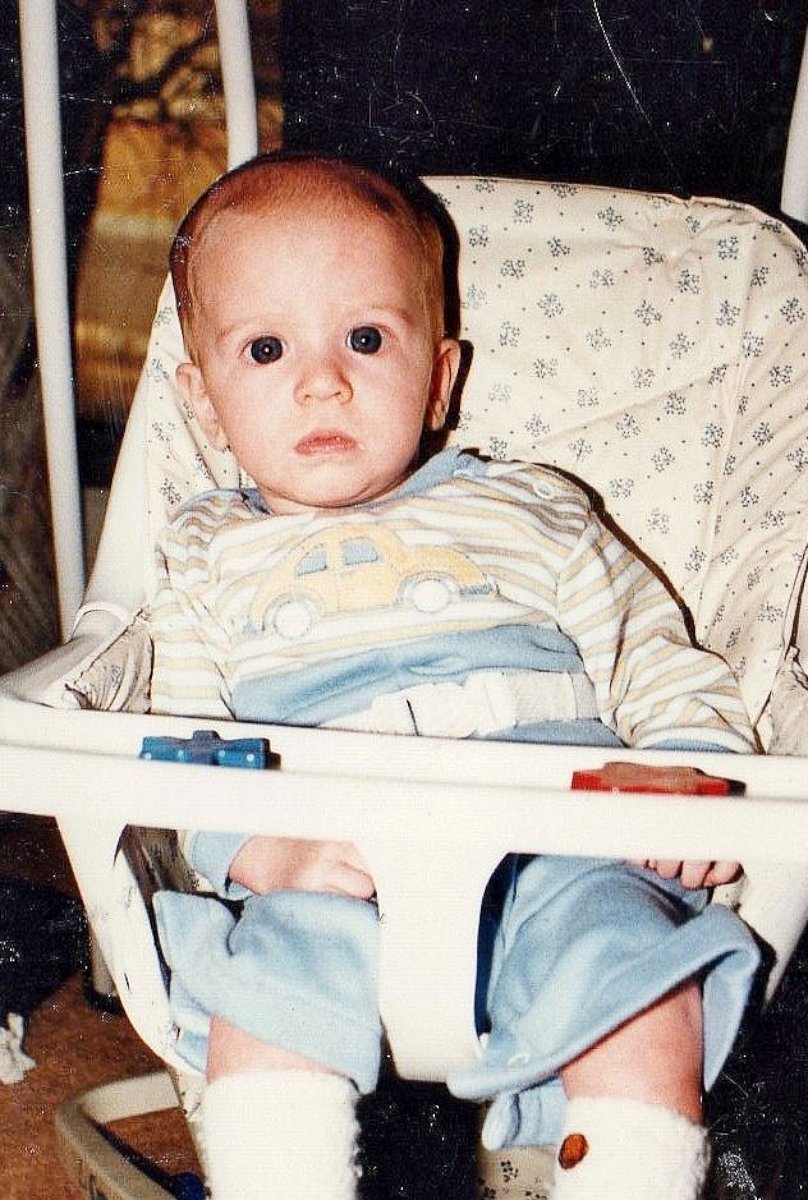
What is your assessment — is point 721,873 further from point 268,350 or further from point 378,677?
point 268,350

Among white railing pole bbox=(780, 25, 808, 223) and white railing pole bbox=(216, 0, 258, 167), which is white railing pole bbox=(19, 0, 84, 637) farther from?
white railing pole bbox=(780, 25, 808, 223)

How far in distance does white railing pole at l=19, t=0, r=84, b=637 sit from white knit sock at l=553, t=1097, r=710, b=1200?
518 mm

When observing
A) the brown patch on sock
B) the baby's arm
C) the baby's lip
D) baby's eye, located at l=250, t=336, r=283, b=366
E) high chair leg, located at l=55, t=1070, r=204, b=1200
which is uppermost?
baby's eye, located at l=250, t=336, r=283, b=366

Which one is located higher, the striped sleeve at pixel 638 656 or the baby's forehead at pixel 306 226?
the baby's forehead at pixel 306 226

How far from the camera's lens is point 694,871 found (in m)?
0.62

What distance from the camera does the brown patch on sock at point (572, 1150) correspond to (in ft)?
1.71

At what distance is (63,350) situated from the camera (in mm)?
878

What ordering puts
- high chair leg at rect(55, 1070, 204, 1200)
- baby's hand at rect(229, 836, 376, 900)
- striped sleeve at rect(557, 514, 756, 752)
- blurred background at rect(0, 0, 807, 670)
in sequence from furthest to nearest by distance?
1. blurred background at rect(0, 0, 807, 670)
2. high chair leg at rect(55, 1070, 204, 1200)
3. striped sleeve at rect(557, 514, 756, 752)
4. baby's hand at rect(229, 836, 376, 900)

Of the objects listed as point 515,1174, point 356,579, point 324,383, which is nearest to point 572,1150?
point 515,1174

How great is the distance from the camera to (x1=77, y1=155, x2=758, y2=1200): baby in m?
0.54

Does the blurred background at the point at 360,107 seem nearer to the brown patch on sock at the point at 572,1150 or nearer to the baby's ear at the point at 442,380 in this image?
the baby's ear at the point at 442,380

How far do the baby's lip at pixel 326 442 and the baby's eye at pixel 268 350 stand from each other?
6 cm

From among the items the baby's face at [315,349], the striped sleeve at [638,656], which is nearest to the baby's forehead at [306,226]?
the baby's face at [315,349]

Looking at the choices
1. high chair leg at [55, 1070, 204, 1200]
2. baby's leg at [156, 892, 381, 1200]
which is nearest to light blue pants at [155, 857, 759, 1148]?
baby's leg at [156, 892, 381, 1200]
